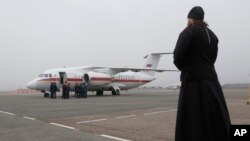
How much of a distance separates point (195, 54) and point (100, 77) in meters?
32.2

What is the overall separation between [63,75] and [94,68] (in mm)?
4205

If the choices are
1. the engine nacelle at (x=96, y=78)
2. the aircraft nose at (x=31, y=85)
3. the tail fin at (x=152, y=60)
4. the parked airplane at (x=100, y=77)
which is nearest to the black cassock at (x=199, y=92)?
the parked airplane at (x=100, y=77)

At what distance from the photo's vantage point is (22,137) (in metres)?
8.05

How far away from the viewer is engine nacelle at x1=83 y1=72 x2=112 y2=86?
114ft

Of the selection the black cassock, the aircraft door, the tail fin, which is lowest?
the black cassock

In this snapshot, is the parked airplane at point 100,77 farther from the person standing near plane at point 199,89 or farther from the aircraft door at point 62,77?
the person standing near plane at point 199,89

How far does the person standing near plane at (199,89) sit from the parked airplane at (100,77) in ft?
97.6

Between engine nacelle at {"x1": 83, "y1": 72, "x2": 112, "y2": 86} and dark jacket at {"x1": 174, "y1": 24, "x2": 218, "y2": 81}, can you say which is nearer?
dark jacket at {"x1": 174, "y1": 24, "x2": 218, "y2": 81}

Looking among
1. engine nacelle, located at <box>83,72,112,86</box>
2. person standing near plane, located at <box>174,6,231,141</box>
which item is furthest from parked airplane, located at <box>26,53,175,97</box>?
person standing near plane, located at <box>174,6,231,141</box>

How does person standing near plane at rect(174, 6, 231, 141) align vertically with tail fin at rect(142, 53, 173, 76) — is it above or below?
below

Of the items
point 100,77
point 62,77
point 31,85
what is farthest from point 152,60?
point 31,85

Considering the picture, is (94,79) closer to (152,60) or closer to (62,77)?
(62,77)

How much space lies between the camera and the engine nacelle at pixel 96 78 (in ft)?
114

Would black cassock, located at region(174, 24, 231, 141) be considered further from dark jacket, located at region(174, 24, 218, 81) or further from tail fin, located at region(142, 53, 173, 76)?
tail fin, located at region(142, 53, 173, 76)
